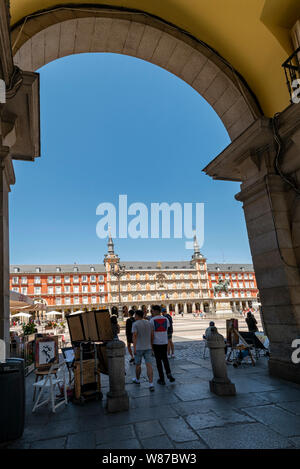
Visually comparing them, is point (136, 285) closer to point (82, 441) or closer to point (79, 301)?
point (79, 301)

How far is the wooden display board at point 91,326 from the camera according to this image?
4602 millimetres

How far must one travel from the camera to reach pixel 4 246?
13.3ft

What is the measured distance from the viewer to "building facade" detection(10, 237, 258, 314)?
216 ft

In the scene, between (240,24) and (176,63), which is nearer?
(240,24)

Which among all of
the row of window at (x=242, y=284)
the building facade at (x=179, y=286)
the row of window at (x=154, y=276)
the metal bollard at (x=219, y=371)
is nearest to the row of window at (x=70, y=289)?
the building facade at (x=179, y=286)

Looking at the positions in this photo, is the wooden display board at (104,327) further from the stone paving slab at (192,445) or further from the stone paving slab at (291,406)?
the stone paving slab at (291,406)

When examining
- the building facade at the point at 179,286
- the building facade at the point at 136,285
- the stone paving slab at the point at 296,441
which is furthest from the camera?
the building facade at the point at 179,286

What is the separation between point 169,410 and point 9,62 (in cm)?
536

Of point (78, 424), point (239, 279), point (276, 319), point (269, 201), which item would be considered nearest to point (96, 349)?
point (78, 424)

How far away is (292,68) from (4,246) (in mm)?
5762

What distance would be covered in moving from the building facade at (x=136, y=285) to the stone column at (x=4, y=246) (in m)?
59.0

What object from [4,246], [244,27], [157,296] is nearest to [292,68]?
[244,27]

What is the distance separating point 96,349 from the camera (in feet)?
15.4
